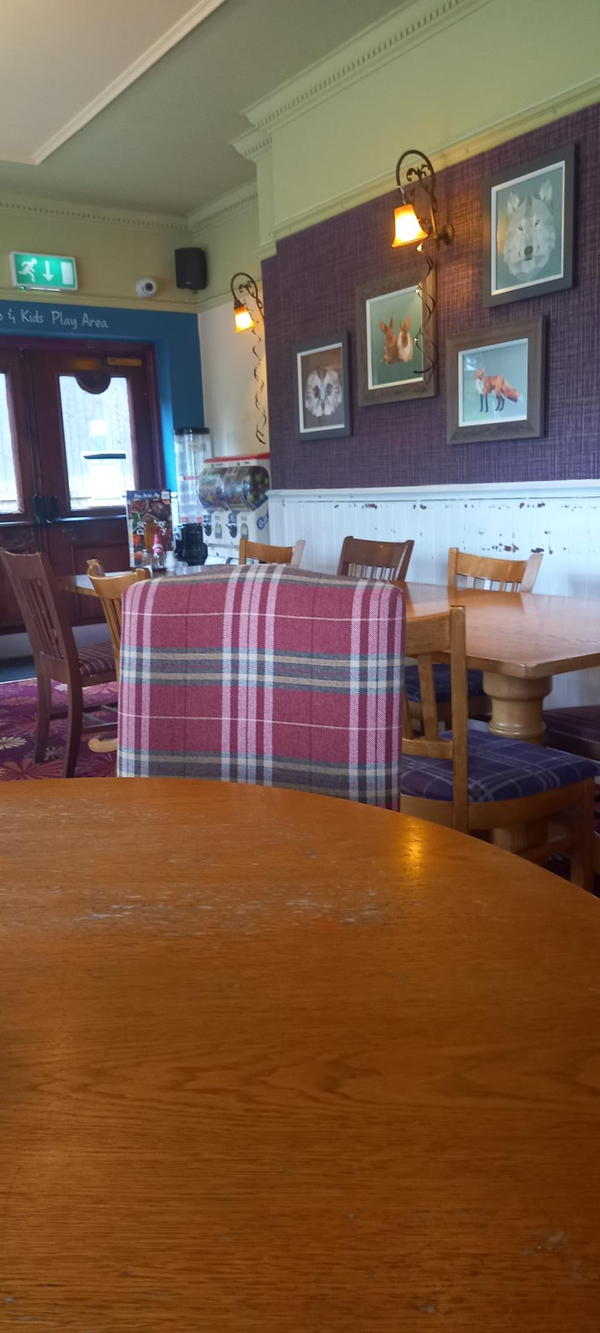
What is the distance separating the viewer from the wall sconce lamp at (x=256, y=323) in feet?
19.4

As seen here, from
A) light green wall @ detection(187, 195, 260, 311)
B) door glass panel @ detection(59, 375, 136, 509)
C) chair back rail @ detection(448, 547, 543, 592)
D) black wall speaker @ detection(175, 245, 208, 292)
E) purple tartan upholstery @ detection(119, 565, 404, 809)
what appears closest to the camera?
purple tartan upholstery @ detection(119, 565, 404, 809)

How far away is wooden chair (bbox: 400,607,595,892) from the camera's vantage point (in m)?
1.64

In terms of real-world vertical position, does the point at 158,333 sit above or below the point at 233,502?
above

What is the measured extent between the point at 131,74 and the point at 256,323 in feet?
5.22

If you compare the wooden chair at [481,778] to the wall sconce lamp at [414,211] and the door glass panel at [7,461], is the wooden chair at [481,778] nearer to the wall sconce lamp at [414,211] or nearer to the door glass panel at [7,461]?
the wall sconce lamp at [414,211]

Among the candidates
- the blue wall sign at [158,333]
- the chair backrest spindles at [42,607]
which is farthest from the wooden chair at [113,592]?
the blue wall sign at [158,333]

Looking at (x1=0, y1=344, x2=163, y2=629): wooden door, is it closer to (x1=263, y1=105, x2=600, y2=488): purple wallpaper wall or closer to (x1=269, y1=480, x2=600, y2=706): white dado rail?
(x1=263, y1=105, x2=600, y2=488): purple wallpaper wall

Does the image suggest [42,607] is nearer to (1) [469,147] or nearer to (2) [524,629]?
(2) [524,629]

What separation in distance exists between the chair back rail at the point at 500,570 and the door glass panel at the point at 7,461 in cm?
439

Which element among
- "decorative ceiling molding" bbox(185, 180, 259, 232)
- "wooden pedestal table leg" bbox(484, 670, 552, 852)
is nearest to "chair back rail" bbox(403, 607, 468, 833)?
"wooden pedestal table leg" bbox(484, 670, 552, 852)

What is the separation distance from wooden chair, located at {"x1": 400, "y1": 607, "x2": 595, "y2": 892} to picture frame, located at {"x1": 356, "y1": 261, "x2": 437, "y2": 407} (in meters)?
2.35

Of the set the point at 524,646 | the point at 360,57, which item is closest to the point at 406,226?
the point at 360,57

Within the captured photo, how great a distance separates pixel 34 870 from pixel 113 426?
6.60 meters

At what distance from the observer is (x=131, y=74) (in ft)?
14.6
